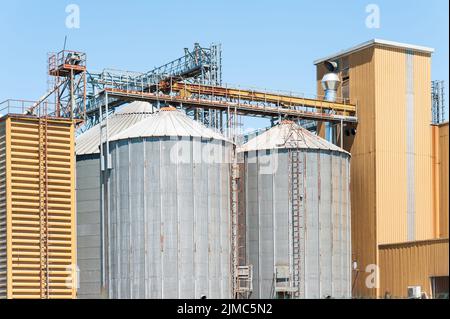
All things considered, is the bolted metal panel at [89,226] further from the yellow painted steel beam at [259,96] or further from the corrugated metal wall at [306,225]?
the corrugated metal wall at [306,225]

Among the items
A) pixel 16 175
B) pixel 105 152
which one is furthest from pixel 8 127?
pixel 105 152

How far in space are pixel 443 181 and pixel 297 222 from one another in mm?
13530

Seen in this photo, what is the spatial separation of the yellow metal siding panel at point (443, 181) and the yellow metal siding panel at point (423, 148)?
28.4 inches

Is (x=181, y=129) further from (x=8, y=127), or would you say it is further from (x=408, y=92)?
(x=408, y=92)

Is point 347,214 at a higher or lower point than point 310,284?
higher

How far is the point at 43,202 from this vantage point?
55.5m

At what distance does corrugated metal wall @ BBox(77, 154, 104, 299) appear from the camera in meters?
62.3

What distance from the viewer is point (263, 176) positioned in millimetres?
64500

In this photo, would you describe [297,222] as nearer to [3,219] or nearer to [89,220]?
[89,220]

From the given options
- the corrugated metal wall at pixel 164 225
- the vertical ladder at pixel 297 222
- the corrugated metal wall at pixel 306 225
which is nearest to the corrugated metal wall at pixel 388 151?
the corrugated metal wall at pixel 306 225

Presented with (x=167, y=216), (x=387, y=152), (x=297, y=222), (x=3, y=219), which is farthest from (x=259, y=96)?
(x=3, y=219)

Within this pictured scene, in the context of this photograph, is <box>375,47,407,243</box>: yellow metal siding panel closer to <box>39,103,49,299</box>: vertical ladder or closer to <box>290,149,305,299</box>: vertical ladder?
<box>290,149,305,299</box>: vertical ladder
